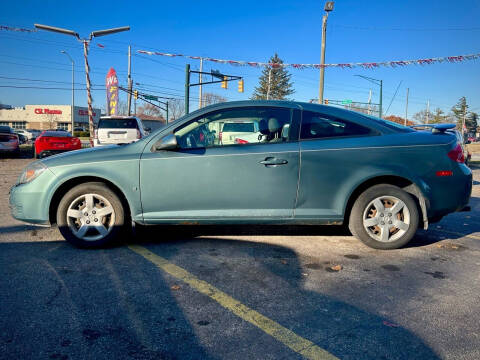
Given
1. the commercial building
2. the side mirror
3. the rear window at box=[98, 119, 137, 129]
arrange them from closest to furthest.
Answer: the side mirror, the rear window at box=[98, 119, 137, 129], the commercial building

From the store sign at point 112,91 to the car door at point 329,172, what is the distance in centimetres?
2930

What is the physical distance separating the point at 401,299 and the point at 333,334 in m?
0.85

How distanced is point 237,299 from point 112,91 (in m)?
30.9

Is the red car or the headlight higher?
the red car

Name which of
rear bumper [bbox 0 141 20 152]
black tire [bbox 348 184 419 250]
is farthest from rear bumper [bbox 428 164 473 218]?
rear bumper [bbox 0 141 20 152]

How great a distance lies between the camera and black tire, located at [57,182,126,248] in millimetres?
3936

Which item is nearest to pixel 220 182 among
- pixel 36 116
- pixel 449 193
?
pixel 449 193

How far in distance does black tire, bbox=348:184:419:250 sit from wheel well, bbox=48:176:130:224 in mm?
2532

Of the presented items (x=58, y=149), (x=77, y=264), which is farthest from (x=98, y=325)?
(x=58, y=149)

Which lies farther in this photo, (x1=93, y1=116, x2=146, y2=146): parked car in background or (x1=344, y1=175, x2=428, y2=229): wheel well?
(x1=93, y1=116, x2=146, y2=146): parked car in background

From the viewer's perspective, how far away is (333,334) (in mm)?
2283

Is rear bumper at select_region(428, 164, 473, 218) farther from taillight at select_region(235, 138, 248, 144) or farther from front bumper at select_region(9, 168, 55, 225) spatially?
front bumper at select_region(9, 168, 55, 225)

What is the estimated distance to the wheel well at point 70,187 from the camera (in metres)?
4.01

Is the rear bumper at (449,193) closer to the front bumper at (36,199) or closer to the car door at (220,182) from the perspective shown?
the car door at (220,182)
